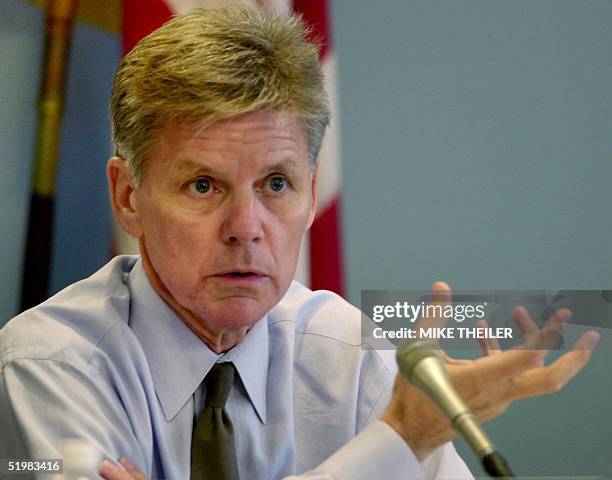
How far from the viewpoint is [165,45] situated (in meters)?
1.48

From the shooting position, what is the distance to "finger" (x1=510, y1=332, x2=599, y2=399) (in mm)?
1263

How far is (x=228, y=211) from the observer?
56.7 inches

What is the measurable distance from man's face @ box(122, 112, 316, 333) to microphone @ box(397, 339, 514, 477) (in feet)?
1.34

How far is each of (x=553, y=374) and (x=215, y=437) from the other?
1.74ft

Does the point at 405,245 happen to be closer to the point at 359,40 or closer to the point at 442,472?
the point at 359,40

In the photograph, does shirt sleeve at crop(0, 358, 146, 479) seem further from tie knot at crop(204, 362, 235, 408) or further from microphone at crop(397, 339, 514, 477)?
microphone at crop(397, 339, 514, 477)

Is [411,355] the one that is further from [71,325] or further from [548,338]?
[71,325]

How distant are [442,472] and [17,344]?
2.28 feet

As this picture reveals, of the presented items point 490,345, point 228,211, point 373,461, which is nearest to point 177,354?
point 228,211

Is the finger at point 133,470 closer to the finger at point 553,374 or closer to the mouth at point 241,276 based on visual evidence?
the mouth at point 241,276

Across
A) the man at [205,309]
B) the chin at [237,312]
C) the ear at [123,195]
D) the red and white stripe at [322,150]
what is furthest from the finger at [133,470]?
the red and white stripe at [322,150]

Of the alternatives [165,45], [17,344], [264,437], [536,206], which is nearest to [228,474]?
[264,437]

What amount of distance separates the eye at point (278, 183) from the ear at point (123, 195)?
9.7 inches

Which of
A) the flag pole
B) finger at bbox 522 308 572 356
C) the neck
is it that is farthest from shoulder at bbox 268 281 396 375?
the flag pole
